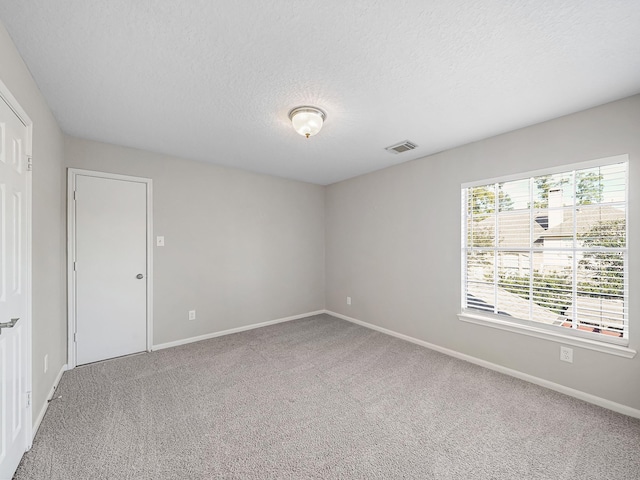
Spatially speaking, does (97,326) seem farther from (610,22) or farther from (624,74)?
(624,74)

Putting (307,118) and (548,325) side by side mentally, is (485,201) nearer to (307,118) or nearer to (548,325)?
(548,325)

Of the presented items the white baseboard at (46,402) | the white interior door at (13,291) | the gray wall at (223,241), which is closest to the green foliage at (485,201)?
the gray wall at (223,241)

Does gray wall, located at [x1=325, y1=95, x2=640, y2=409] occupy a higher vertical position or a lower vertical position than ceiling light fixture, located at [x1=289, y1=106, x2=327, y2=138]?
lower

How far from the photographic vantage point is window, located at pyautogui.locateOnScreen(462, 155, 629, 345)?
221cm

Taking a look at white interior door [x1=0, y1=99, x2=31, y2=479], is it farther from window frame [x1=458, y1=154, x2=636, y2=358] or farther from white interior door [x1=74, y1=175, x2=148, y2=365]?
window frame [x1=458, y1=154, x2=636, y2=358]

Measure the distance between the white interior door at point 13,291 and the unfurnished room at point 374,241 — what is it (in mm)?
22

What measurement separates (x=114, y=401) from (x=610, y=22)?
415 centimetres

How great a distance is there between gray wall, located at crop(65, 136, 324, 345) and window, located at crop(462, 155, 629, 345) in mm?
2618

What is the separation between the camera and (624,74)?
1.82 m

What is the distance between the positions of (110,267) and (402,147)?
11.8 feet

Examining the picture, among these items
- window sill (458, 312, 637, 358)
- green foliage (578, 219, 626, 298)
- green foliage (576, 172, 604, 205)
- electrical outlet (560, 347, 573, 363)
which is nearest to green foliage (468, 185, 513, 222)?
green foliage (576, 172, 604, 205)

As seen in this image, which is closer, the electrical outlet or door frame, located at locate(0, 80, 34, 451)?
door frame, located at locate(0, 80, 34, 451)

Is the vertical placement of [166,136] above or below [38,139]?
above

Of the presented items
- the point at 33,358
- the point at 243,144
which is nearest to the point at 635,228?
the point at 243,144
